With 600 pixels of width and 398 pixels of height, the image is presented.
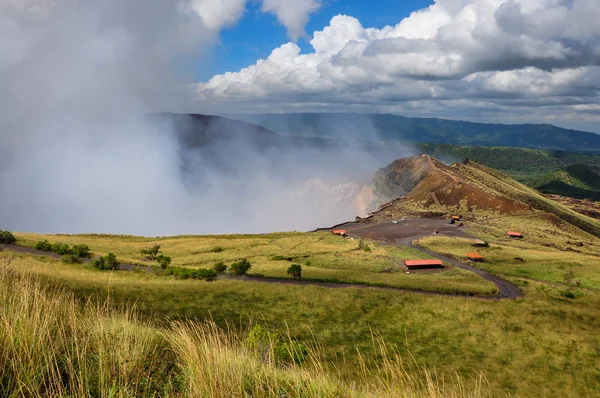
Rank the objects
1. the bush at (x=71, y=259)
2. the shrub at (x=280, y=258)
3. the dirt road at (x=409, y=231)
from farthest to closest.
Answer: the dirt road at (x=409, y=231)
the shrub at (x=280, y=258)
the bush at (x=71, y=259)

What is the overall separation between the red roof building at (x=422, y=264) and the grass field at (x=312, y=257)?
1.80 m

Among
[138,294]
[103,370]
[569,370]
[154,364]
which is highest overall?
[103,370]

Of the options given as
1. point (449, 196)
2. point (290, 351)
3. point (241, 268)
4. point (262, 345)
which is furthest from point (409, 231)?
point (290, 351)

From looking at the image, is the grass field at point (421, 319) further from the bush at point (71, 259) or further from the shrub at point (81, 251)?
the shrub at point (81, 251)

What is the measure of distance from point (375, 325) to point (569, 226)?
120 metres

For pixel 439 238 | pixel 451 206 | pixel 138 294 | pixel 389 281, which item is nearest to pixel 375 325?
pixel 389 281

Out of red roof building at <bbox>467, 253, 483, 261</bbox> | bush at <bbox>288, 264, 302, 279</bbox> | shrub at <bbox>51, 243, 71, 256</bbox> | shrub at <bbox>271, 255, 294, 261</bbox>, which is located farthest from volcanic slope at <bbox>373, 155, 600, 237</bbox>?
shrub at <bbox>51, 243, 71, 256</bbox>

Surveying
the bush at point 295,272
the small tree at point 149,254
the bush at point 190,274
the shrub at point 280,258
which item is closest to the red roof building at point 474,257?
the shrub at point 280,258

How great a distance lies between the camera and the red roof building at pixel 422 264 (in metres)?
68.9

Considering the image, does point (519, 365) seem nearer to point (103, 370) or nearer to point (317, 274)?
point (317, 274)

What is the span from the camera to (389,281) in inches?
2174

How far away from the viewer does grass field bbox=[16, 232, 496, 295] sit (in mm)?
56094

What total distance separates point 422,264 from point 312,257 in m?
22.3

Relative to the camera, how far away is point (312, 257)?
76750mm
